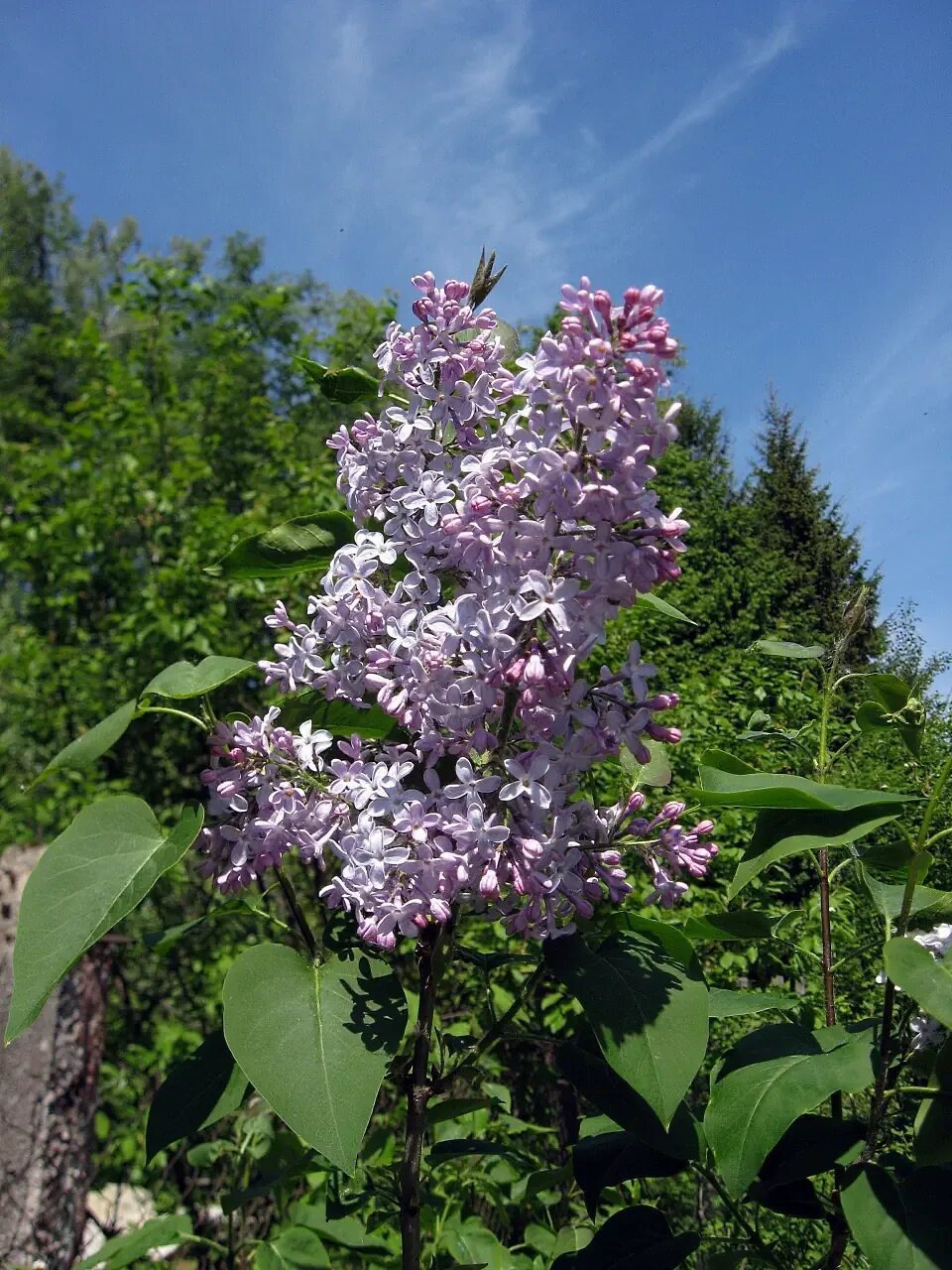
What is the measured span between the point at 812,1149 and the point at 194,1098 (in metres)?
0.58

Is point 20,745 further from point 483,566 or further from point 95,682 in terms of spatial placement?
point 483,566

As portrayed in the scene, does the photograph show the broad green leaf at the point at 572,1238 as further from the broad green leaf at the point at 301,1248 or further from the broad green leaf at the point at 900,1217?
the broad green leaf at the point at 900,1217

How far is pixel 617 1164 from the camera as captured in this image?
0.96 metres

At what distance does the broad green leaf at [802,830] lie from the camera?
74 cm

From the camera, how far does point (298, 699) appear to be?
103cm

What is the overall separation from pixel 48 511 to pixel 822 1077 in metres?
4.92

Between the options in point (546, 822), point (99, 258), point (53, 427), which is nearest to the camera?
Result: point (546, 822)

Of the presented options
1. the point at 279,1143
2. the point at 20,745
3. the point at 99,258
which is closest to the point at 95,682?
the point at 20,745

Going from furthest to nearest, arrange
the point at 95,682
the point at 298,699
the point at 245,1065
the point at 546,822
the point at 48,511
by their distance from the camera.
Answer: the point at 48,511 → the point at 95,682 → the point at 298,699 → the point at 546,822 → the point at 245,1065

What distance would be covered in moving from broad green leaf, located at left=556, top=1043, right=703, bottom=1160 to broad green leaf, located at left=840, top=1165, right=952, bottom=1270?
0.45 feet

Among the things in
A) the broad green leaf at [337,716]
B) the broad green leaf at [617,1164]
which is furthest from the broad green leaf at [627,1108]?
the broad green leaf at [337,716]

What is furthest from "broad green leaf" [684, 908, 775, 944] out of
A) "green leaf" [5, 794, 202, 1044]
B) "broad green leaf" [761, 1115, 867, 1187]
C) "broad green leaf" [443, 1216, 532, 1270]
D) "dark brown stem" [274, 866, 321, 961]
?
"broad green leaf" [443, 1216, 532, 1270]

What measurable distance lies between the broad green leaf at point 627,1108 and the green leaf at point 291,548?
0.58 meters

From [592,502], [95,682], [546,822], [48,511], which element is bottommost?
[546,822]
